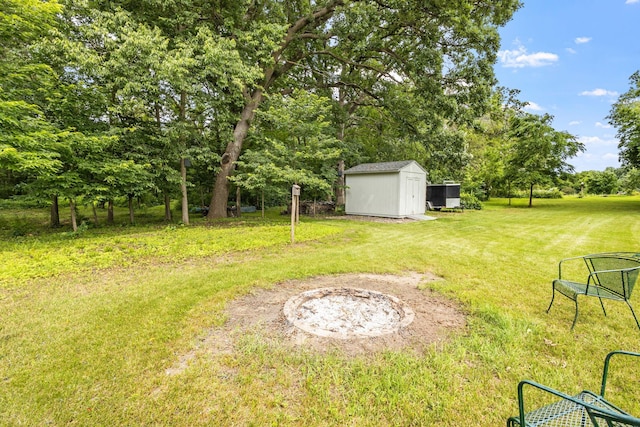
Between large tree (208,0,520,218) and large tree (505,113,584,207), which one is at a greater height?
large tree (208,0,520,218)

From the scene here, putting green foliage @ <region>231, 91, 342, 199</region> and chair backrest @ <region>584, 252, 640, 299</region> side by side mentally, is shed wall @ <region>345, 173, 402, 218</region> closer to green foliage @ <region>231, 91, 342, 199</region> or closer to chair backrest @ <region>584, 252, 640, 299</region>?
green foliage @ <region>231, 91, 342, 199</region>

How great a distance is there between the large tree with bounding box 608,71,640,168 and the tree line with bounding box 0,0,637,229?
9.36 m

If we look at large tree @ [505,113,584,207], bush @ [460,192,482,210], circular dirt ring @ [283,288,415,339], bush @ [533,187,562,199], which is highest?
large tree @ [505,113,584,207]

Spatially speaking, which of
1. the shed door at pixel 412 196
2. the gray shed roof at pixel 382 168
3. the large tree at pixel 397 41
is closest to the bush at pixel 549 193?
the shed door at pixel 412 196

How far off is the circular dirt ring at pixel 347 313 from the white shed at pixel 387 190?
9.70 metres

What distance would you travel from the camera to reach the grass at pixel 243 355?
1.94 metres

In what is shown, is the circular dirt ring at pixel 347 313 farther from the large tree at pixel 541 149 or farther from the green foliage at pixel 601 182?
the green foliage at pixel 601 182

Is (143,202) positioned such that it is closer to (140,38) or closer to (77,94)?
(77,94)

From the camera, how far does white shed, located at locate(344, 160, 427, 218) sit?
511 inches

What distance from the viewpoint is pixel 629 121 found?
1628cm

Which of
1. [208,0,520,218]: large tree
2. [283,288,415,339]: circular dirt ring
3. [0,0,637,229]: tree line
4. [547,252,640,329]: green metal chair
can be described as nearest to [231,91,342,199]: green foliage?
[0,0,637,229]: tree line

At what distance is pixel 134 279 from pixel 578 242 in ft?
34.6

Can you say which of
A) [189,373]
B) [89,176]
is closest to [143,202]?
[89,176]

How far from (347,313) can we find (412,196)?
11371 millimetres
